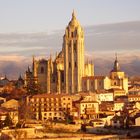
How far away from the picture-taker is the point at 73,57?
87312 mm

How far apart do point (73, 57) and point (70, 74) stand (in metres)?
2.22

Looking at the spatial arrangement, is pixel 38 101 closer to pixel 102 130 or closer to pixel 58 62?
pixel 102 130

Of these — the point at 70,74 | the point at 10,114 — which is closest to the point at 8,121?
the point at 10,114

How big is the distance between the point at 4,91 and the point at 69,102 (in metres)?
17.2

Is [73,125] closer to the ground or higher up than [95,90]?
closer to the ground

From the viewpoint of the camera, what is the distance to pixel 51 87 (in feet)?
287

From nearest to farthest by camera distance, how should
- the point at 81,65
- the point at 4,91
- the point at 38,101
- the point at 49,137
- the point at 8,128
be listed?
the point at 49,137 → the point at 8,128 → the point at 38,101 → the point at 4,91 → the point at 81,65

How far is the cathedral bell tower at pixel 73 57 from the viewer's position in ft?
284

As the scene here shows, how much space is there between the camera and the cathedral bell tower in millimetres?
86500

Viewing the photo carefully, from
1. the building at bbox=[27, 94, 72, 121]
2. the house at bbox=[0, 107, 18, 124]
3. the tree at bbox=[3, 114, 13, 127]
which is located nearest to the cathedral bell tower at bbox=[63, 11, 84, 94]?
the building at bbox=[27, 94, 72, 121]

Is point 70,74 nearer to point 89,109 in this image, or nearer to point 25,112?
point 89,109

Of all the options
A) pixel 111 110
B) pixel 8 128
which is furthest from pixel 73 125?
pixel 111 110

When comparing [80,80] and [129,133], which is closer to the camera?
[129,133]

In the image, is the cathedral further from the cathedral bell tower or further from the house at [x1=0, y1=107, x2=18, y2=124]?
the house at [x1=0, y1=107, x2=18, y2=124]
